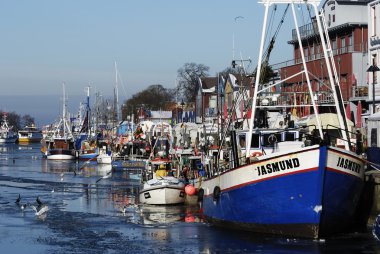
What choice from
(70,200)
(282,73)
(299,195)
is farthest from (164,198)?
(282,73)

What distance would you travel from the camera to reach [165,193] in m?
44.8

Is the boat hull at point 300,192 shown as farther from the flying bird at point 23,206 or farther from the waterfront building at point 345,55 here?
the waterfront building at point 345,55

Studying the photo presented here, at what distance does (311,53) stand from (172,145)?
1645 cm

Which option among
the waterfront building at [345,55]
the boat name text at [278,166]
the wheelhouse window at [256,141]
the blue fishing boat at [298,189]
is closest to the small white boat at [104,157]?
the waterfront building at [345,55]

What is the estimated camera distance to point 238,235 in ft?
103

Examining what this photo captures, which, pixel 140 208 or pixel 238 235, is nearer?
pixel 238 235

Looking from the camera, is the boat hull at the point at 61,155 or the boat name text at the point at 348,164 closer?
the boat name text at the point at 348,164

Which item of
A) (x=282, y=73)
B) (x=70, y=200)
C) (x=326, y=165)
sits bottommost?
(x=70, y=200)

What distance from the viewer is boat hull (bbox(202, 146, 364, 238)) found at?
2838cm

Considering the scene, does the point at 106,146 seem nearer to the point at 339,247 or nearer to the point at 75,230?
the point at 75,230

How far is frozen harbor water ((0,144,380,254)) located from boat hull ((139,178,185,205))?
0.54 metres

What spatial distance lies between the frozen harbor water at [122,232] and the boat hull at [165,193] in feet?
1.76

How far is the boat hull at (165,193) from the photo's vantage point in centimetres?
4484

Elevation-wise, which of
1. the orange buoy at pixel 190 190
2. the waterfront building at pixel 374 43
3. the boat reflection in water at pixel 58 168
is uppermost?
the waterfront building at pixel 374 43
